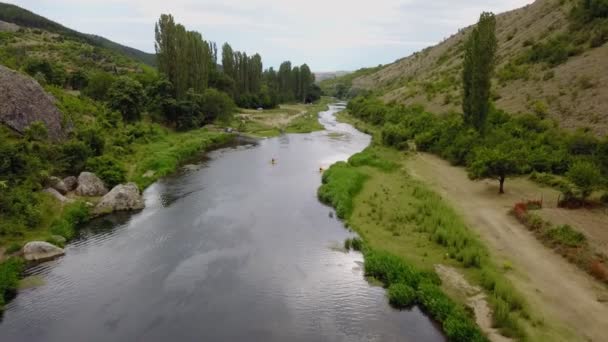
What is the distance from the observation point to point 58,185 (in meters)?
32.2

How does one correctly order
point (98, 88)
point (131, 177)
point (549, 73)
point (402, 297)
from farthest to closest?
1. point (98, 88)
2. point (549, 73)
3. point (131, 177)
4. point (402, 297)

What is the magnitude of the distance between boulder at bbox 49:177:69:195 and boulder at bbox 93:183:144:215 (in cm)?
313

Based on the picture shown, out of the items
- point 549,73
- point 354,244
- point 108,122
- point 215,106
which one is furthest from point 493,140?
point 215,106

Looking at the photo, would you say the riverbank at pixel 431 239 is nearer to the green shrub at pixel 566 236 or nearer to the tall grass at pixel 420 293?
the tall grass at pixel 420 293

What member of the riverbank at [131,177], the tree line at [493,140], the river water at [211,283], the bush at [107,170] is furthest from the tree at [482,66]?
the bush at [107,170]

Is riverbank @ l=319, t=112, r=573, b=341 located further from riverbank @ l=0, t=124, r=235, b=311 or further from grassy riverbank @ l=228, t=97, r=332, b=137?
grassy riverbank @ l=228, t=97, r=332, b=137

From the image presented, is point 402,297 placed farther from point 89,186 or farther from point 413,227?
point 89,186

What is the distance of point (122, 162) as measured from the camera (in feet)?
139

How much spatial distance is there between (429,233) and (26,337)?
21.9 m

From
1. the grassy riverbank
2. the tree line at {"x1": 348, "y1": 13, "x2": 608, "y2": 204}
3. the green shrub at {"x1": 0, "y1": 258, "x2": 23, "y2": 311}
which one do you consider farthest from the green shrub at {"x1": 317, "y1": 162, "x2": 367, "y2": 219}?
the grassy riverbank

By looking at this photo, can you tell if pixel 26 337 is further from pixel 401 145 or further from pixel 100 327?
pixel 401 145

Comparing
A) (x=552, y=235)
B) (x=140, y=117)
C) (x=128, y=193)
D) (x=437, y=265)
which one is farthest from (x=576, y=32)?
(x=140, y=117)

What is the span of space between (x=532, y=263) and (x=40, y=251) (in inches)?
1090

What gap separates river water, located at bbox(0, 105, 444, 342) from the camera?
701 inches
